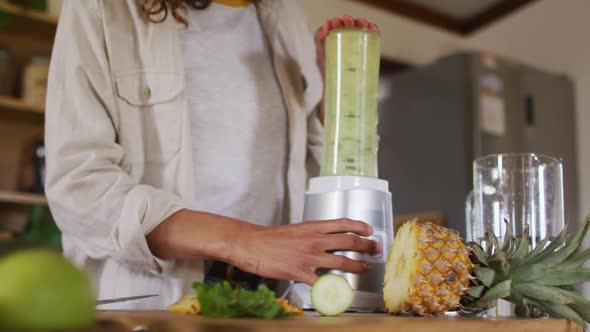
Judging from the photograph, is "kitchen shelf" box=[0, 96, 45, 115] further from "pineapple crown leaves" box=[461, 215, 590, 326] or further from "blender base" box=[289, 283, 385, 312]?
"pineapple crown leaves" box=[461, 215, 590, 326]

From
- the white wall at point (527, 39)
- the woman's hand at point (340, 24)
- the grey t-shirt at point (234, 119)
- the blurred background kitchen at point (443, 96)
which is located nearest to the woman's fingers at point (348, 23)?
the woman's hand at point (340, 24)

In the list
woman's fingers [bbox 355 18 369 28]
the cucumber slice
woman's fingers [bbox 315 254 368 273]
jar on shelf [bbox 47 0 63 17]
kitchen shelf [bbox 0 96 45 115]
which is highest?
jar on shelf [bbox 47 0 63 17]

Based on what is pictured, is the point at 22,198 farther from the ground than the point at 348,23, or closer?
closer

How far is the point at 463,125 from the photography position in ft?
9.11

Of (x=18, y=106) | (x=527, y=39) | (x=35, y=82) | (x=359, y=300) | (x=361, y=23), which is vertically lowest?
(x=359, y=300)

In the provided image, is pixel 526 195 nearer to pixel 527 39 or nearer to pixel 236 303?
pixel 236 303

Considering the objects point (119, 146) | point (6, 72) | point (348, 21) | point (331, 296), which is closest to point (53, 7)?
point (6, 72)

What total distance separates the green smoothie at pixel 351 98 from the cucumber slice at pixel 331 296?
0.27 metres

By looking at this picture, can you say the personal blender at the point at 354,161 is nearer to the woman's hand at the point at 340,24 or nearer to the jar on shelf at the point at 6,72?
the woman's hand at the point at 340,24

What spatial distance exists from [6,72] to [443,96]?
1.89 m

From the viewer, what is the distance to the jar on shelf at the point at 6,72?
7.48 feet

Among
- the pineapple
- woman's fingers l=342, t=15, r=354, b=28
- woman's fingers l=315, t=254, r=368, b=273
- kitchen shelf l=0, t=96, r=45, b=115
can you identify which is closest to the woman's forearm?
woman's fingers l=315, t=254, r=368, b=273

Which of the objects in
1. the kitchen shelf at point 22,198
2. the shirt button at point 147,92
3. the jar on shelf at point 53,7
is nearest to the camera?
the shirt button at point 147,92

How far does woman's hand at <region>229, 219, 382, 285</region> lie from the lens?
0.77 m
